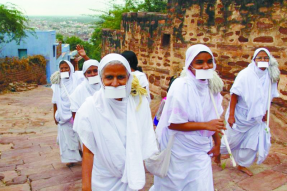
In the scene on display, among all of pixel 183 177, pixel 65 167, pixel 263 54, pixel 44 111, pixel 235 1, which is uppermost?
pixel 235 1

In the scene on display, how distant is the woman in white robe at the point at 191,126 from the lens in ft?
8.84

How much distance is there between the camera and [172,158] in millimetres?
2854

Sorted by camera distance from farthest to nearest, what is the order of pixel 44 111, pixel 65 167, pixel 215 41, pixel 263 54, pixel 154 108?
1. pixel 44 111
2. pixel 154 108
3. pixel 215 41
4. pixel 65 167
5. pixel 263 54

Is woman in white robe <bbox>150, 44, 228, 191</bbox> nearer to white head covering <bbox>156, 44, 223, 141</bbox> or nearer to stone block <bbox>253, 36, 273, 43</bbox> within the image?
white head covering <bbox>156, 44, 223, 141</bbox>

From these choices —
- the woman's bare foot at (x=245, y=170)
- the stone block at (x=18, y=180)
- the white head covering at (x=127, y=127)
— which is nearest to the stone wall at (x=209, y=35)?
the woman's bare foot at (x=245, y=170)

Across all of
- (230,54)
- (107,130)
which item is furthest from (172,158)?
(230,54)

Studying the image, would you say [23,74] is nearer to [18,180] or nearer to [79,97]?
[18,180]

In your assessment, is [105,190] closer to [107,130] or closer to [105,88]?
[107,130]

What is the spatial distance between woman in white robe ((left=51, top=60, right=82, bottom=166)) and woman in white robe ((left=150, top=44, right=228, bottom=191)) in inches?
86.7

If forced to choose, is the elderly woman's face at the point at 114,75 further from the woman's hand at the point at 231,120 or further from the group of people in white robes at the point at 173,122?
the woman's hand at the point at 231,120

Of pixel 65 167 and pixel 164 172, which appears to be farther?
pixel 65 167

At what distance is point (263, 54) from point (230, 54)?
224 centimetres

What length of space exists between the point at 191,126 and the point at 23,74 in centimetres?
1795

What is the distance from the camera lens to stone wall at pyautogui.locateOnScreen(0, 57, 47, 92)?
1711 cm
